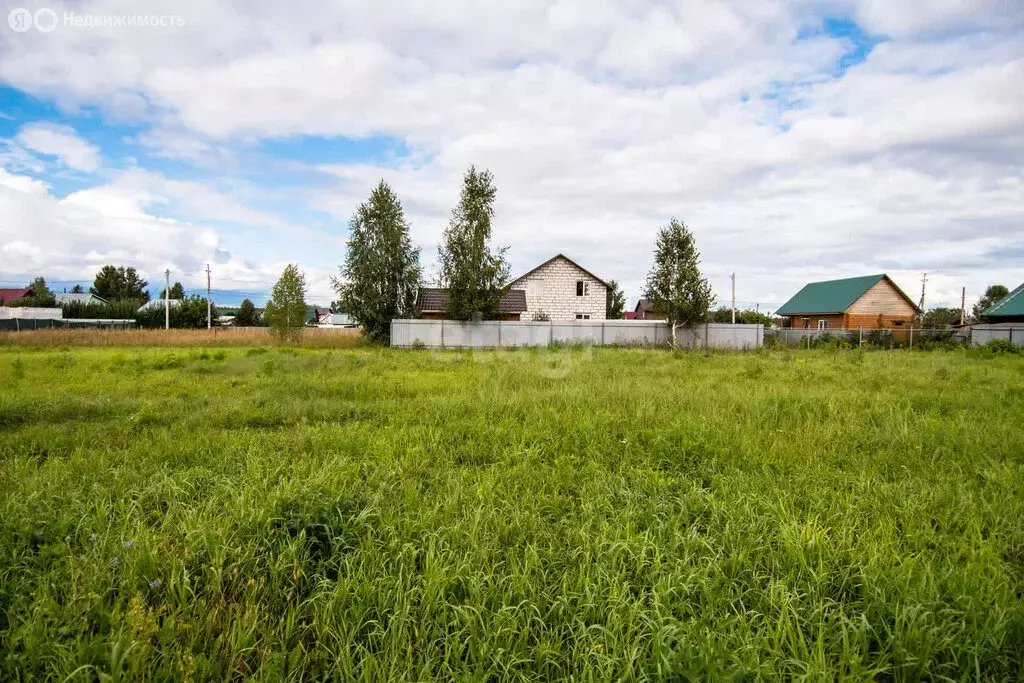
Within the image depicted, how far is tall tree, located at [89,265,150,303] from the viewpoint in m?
66.4

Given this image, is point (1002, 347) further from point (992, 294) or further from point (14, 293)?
point (14, 293)

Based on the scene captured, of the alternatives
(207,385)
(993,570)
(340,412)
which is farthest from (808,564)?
(207,385)

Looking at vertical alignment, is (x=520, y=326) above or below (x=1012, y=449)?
above

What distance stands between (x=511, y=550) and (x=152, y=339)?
29.3m

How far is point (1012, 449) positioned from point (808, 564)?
449 cm

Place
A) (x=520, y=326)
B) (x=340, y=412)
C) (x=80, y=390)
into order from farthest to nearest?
(x=520, y=326) < (x=80, y=390) < (x=340, y=412)

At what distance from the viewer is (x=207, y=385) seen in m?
9.58

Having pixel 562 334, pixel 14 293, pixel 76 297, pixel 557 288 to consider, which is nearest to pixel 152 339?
pixel 562 334

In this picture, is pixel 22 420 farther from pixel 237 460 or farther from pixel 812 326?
pixel 812 326

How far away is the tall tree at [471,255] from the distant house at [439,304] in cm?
387

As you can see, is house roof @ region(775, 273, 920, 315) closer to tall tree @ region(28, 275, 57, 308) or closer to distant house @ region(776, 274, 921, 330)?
distant house @ region(776, 274, 921, 330)

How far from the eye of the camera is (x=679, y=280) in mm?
24125

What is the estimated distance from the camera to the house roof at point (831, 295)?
35.2 m

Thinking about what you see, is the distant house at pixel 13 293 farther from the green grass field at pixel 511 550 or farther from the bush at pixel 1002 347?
the bush at pixel 1002 347
